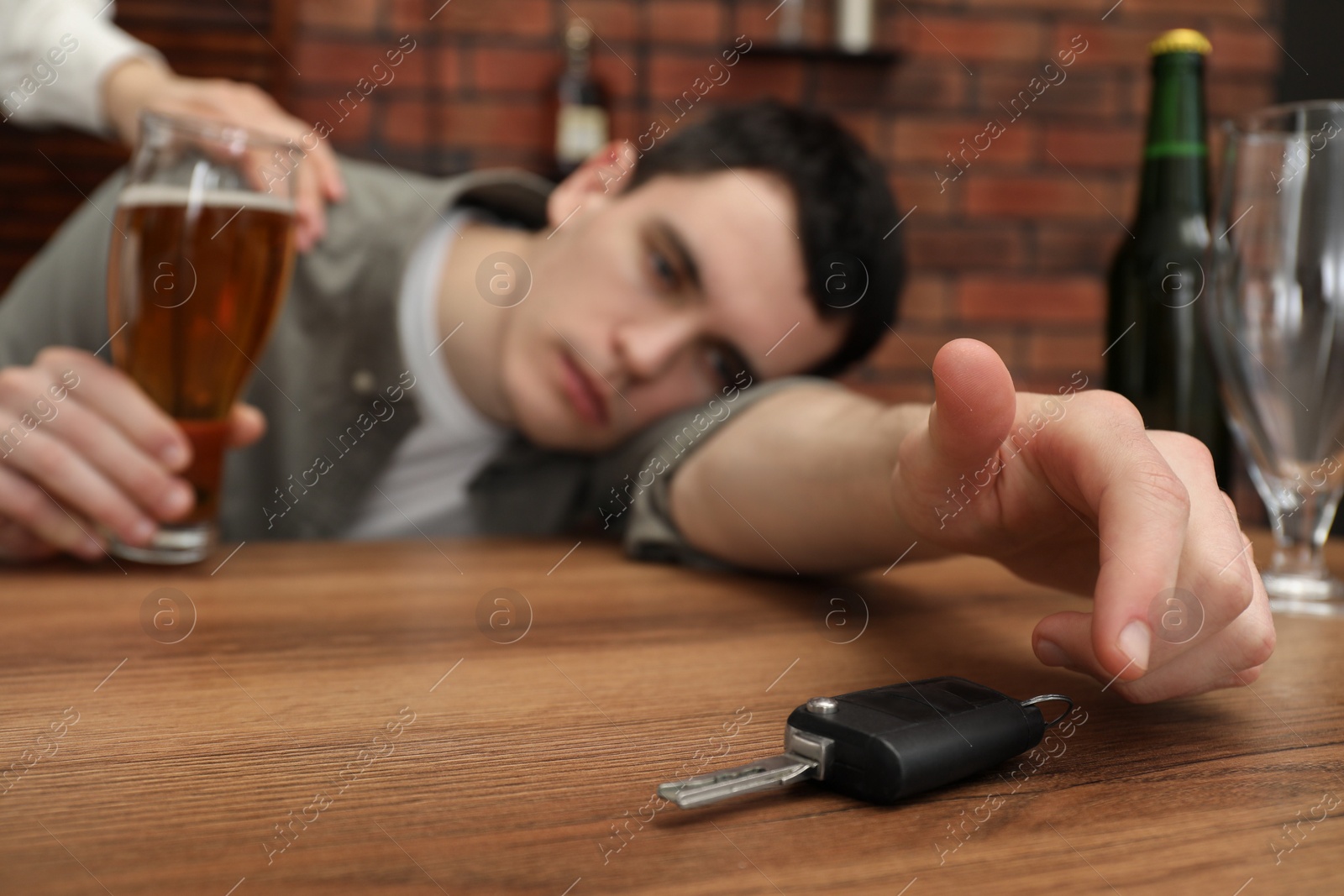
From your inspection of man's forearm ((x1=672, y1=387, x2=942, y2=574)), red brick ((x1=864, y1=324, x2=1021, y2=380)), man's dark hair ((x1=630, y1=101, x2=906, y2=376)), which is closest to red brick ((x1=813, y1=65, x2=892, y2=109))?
red brick ((x1=864, y1=324, x2=1021, y2=380))

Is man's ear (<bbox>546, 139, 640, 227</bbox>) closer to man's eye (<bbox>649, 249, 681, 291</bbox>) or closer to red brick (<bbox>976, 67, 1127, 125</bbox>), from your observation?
man's eye (<bbox>649, 249, 681, 291</bbox>)

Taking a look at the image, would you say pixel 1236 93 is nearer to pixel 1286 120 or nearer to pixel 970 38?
pixel 970 38

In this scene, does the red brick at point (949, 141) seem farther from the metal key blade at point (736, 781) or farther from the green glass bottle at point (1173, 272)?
the metal key blade at point (736, 781)

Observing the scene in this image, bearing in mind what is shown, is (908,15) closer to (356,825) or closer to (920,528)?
(920,528)

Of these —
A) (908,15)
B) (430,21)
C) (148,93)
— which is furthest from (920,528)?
(908,15)

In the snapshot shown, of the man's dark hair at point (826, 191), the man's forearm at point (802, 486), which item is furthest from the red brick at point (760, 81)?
the man's forearm at point (802, 486)

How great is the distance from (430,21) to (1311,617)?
1931mm

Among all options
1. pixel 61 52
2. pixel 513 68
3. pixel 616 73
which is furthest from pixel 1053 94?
pixel 61 52

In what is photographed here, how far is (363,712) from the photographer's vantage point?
0.36m

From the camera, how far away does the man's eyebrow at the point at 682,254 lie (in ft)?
3.43

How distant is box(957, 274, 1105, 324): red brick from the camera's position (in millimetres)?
2273

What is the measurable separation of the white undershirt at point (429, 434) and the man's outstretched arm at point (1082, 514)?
29.9 inches

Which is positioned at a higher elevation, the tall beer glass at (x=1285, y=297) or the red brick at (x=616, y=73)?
the red brick at (x=616, y=73)

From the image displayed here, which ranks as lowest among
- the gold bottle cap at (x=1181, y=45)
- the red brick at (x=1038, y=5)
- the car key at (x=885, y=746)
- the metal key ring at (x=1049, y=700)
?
the metal key ring at (x=1049, y=700)
